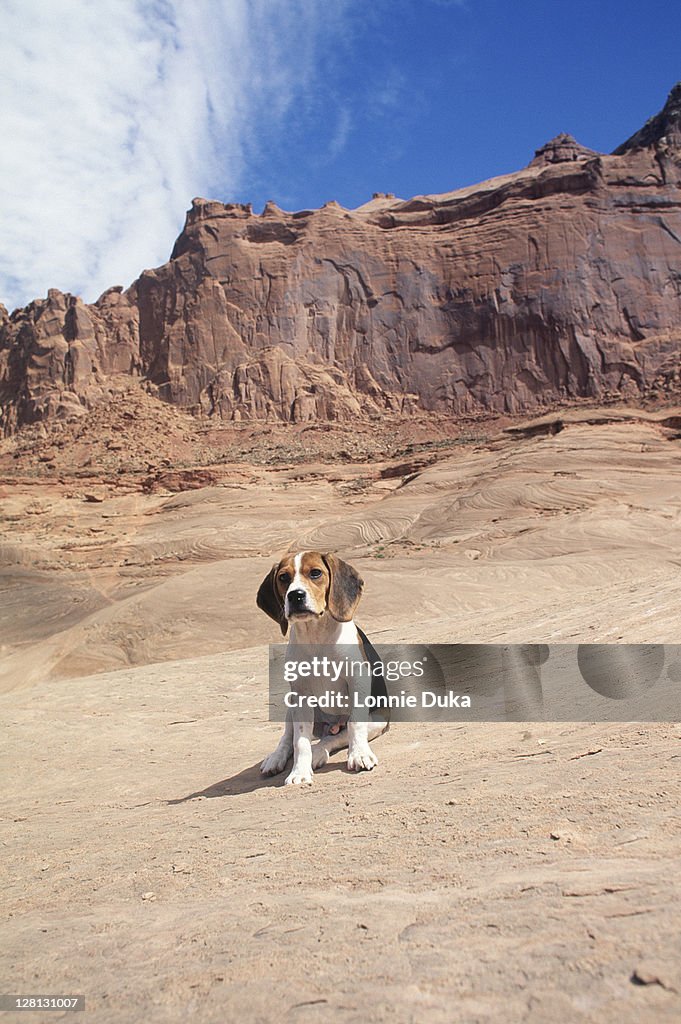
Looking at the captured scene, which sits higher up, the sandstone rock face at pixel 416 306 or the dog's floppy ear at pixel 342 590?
the sandstone rock face at pixel 416 306

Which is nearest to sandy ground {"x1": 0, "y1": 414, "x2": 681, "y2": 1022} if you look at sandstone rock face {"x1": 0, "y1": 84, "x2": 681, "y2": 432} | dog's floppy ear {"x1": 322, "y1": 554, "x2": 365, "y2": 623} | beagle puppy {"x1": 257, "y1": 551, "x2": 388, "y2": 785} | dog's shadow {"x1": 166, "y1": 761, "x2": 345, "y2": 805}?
dog's shadow {"x1": 166, "y1": 761, "x2": 345, "y2": 805}

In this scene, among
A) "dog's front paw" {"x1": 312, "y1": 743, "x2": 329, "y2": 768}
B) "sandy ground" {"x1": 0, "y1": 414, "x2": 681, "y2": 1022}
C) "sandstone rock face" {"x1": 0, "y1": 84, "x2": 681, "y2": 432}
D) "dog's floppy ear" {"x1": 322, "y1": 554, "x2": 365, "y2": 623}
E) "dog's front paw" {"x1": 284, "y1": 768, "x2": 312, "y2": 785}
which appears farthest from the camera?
"sandstone rock face" {"x1": 0, "y1": 84, "x2": 681, "y2": 432}

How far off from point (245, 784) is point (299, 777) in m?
0.55

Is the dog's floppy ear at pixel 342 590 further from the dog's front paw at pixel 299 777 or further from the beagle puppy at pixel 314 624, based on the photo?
the dog's front paw at pixel 299 777

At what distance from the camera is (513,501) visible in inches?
892

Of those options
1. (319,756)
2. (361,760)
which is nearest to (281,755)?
(319,756)

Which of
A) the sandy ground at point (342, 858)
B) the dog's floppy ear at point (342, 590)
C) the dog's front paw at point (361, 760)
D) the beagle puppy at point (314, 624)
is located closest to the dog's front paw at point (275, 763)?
the beagle puppy at point (314, 624)

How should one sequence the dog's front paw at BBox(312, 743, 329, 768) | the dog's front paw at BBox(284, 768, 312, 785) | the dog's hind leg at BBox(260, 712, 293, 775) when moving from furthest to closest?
the dog's hind leg at BBox(260, 712, 293, 775)
the dog's front paw at BBox(312, 743, 329, 768)
the dog's front paw at BBox(284, 768, 312, 785)

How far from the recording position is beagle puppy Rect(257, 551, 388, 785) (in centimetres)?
371

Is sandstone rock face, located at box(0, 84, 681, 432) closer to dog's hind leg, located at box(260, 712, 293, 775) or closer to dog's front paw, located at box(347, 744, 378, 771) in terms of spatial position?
dog's hind leg, located at box(260, 712, 293, 775)

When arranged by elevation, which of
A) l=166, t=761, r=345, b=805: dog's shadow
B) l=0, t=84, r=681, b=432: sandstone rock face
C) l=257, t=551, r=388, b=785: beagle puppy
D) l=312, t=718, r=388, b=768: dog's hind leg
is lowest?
l=166, t=761, r=345, b=805: dog's shadow

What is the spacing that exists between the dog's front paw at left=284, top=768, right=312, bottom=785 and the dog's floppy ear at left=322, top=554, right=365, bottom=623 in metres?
0.81

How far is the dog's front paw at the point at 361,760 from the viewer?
3738mm

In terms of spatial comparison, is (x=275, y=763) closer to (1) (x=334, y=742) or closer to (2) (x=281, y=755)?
(2) (x=281, y=755)
